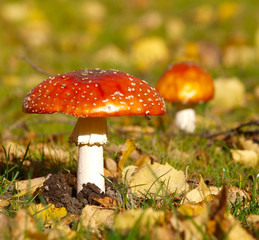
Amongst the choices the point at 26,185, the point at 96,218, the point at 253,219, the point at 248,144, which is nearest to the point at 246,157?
the point at 248,144

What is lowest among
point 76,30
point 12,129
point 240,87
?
point 12,129

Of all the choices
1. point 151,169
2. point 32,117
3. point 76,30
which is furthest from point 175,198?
point 76,30

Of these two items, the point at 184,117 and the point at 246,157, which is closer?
the point at 246,157

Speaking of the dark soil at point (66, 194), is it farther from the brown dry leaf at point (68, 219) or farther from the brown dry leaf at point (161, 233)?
the brown dry leaf at point (161, 233)

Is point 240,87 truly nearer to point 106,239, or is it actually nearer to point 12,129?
point 12,129

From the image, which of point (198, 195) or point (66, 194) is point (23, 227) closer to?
point (66, 194)

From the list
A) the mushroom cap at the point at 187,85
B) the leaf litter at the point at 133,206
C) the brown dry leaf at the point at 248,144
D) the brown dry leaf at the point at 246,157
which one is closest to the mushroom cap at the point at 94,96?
the leaf litter at the point at 133,206
